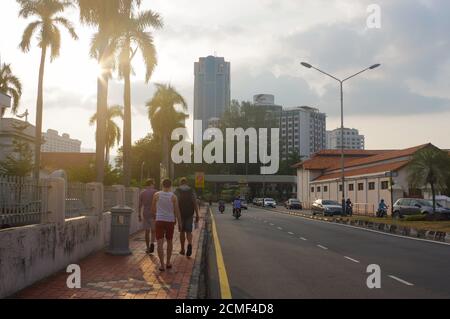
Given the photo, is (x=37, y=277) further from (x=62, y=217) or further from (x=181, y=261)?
(x=181, y=261)

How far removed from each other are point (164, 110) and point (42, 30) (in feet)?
56.3

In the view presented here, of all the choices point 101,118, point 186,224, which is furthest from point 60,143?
point 186,224

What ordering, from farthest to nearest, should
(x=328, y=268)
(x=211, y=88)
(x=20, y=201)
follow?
(x=211, y=88) < (x=328, y=268) < (x=20, y=201)

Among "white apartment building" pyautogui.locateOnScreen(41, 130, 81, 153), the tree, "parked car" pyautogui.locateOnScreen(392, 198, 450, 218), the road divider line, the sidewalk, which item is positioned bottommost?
the road divider line

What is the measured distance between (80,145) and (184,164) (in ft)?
129

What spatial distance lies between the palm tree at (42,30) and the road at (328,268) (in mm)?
21268

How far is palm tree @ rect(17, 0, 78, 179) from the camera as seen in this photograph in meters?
34.9

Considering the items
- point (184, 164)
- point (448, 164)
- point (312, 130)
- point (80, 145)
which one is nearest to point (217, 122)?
point (184, 164)

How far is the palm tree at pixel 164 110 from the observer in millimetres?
51031

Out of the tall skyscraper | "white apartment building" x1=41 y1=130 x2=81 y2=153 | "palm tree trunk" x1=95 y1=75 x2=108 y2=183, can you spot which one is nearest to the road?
"palm tree trunk" x1=95 y1=75 x2=108 y2=183

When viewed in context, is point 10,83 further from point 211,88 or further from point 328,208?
point 211,88

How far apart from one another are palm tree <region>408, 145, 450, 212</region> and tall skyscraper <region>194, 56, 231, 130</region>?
83697mm

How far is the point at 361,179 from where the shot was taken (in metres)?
53.2

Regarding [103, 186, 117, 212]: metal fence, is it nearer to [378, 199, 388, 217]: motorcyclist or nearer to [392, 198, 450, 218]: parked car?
[392, 198, 450, 218]: parked car
